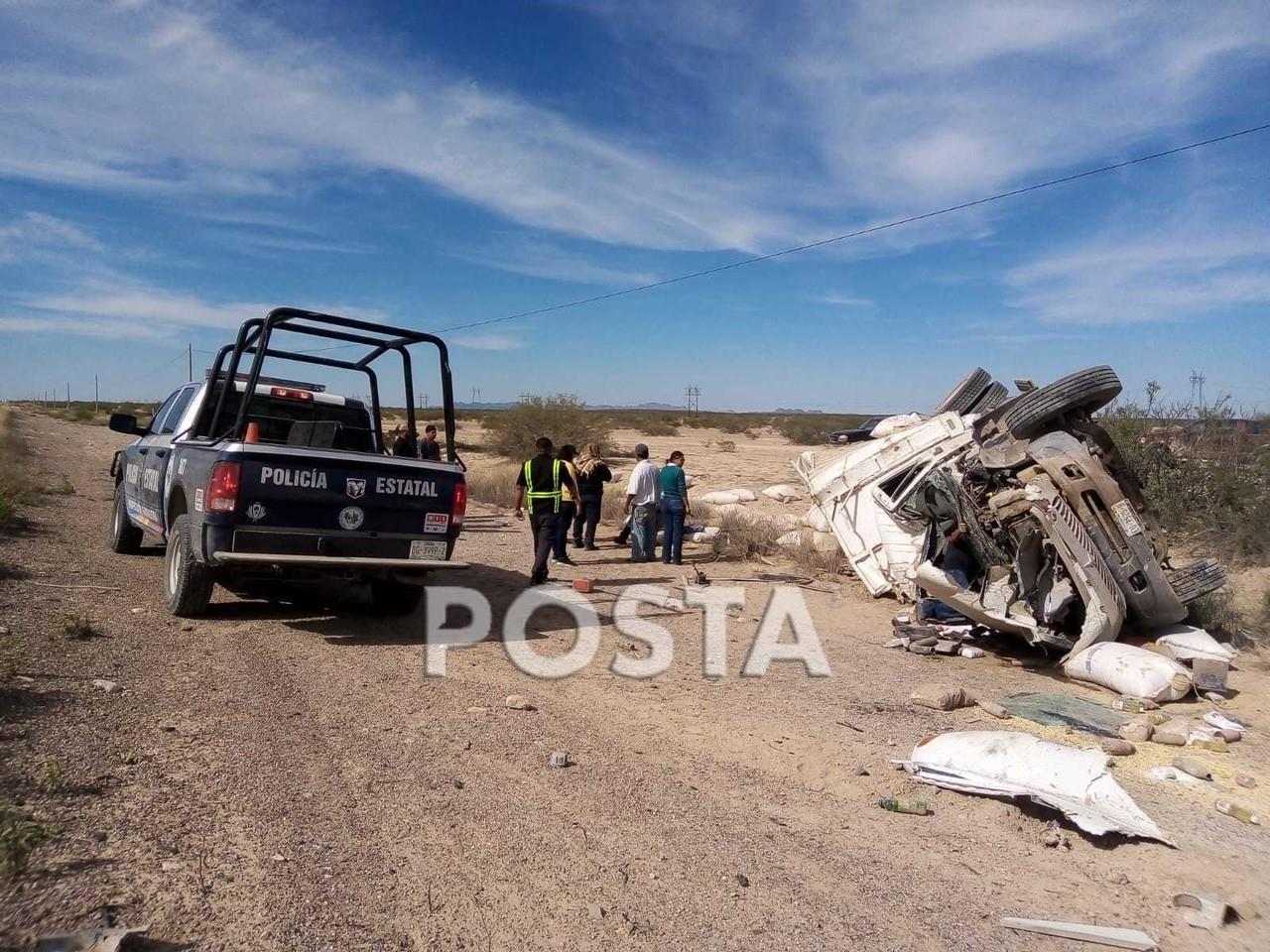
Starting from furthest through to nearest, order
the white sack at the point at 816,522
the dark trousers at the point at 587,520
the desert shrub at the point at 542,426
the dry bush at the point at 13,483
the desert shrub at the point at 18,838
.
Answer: the desert shrub at the point at 542,426 → the dark trousers at the point at 587,520 → the white sack at the point at 816,522 → the dry bush at the point at 13,483 → the desert shrub at the point at 18,838

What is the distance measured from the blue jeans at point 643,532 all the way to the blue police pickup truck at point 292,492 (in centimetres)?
444

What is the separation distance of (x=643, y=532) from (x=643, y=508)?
34cm

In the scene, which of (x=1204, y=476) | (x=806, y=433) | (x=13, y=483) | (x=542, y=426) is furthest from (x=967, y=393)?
(x=806, y=433)

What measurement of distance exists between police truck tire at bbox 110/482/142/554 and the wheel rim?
293 centimetres

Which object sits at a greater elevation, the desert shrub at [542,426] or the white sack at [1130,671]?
the desert shrub at [542,426]

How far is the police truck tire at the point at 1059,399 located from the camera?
819 cm

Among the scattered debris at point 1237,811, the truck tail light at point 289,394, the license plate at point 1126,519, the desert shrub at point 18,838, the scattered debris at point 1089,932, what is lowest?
the scattered debris at point 1089,932

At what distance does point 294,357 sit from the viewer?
869cm

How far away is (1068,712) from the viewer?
637 centimetres

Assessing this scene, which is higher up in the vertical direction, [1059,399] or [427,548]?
[1059,399]

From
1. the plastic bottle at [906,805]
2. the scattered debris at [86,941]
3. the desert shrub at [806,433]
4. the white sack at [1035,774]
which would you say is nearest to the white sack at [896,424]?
the white sack at [1035,774]

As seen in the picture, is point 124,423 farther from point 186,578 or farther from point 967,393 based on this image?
point 967,393

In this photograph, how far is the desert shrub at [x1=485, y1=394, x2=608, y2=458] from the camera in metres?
31.7

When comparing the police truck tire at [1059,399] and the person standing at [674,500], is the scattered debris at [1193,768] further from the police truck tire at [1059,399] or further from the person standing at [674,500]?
the person standing at [674,500]
